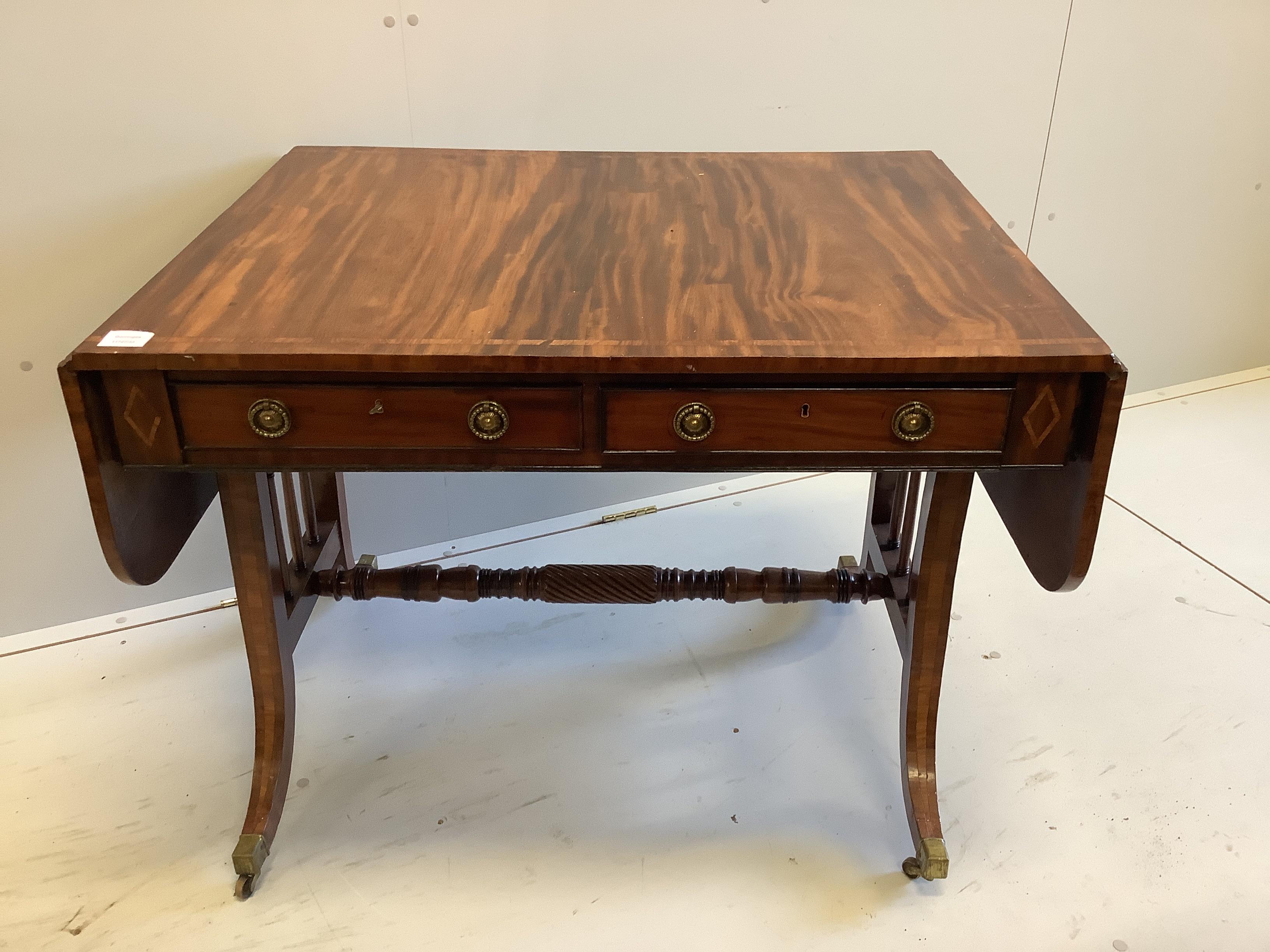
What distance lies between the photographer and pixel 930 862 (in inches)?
55.0

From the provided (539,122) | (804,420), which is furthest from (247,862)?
(539,122)

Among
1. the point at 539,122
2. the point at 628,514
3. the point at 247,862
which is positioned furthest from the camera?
the point at 628,514

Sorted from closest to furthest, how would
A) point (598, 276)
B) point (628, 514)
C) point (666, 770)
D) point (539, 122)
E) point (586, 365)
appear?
point (586, 365), point (598, 276), point (666, 770), point (539, 122), point (628, 514)

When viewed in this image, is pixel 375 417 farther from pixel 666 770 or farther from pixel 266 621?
pixel 666 770

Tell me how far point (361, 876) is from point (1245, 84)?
2510 mm

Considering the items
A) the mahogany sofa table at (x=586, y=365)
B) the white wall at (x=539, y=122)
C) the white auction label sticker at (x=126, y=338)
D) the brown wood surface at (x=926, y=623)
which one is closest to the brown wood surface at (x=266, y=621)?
the mahogany sofa table at (x=586, y=365)

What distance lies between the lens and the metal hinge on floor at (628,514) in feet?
7.29

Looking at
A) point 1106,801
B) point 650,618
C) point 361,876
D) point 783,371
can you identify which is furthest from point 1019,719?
point 361,876

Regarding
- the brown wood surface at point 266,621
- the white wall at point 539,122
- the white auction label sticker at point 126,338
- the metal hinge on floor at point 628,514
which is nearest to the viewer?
the white auction label sticker at point 126,338

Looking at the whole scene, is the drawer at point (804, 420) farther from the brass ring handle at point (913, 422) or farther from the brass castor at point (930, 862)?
the brass castor at point (930, 862)

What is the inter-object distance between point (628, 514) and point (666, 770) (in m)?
0.75

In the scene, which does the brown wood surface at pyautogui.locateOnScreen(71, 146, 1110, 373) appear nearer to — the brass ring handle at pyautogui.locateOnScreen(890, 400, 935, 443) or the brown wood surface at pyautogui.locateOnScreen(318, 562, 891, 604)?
the brass ring handle at pyautogui.locateOnScreen(890, 400, 935, 443)

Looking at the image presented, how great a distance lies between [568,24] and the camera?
1.78 metres

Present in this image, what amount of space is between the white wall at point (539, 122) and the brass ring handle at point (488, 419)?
87cm
